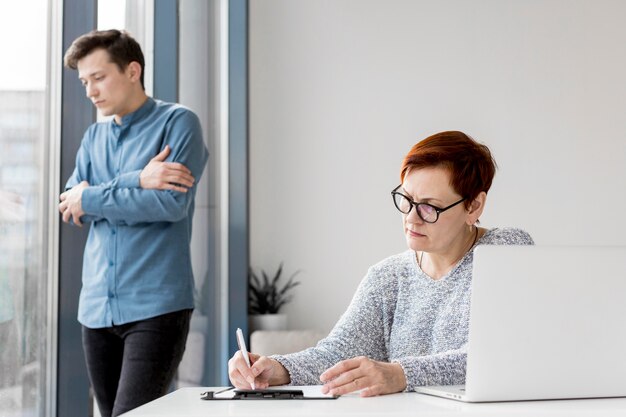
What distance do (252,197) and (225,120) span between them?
1.86 ft

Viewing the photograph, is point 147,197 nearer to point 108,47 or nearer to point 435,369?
point 108,47

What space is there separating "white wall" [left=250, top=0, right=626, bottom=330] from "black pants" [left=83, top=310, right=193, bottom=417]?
3061 millimetres

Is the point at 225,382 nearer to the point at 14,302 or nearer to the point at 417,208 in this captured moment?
the point at 14,302

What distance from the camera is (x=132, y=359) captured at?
2.44 m

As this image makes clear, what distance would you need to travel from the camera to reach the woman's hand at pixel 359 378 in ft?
5.28

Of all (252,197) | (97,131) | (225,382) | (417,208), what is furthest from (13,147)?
(252,197)

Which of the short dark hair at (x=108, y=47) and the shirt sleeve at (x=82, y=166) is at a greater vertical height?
the short dark hair at (x=108, y=47)

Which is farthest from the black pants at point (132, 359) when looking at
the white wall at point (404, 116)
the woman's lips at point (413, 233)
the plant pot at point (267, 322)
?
the white wall at point (404, 116)

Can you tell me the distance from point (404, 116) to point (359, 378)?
412 centimetres

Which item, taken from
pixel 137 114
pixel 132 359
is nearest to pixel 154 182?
pixel 137 114

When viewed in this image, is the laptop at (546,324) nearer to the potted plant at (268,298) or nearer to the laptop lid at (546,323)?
the laptop lid at (546,323)

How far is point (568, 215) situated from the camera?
5586 millimetres

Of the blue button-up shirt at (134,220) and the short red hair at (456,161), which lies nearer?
the short red hair at (456,161)

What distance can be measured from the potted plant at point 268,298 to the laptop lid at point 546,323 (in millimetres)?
3834
